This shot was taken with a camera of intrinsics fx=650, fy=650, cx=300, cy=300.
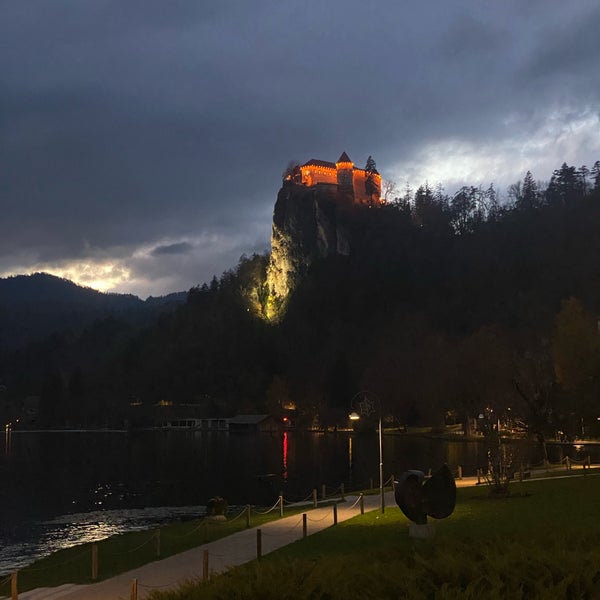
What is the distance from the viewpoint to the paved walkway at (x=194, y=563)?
677 inches

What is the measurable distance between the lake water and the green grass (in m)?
4.76

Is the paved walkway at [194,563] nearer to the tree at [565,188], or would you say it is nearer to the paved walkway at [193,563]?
the paved walkway at [193,563]

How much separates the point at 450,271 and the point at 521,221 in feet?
82.2

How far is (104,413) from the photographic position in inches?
7426

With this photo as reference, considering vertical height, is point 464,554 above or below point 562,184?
below

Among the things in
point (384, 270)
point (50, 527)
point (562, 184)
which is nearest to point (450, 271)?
point (384, 270)

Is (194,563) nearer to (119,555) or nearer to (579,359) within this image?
(119,555)

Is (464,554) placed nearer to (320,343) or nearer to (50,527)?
(50,527)

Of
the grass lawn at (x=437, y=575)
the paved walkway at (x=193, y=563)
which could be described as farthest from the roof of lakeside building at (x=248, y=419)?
the grass lawn at (x=437, y=575)

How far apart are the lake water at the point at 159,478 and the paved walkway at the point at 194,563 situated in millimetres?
10988

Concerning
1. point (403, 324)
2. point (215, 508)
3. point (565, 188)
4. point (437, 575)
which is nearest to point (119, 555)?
point (215, 508)

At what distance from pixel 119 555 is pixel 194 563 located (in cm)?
553

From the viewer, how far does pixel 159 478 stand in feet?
209

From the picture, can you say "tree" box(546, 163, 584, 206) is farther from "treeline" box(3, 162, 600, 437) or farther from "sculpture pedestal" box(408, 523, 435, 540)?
"sculpture pedestal" box(408, 523, 435, 540)
